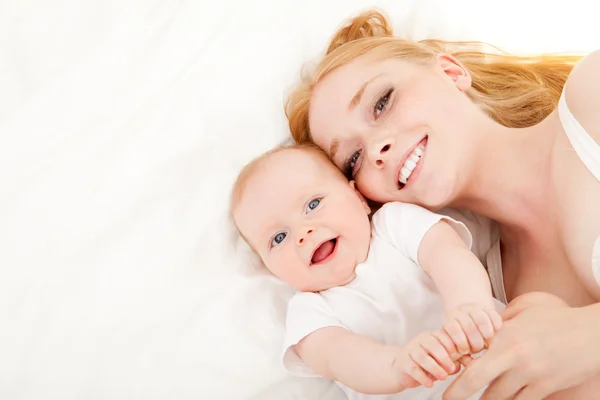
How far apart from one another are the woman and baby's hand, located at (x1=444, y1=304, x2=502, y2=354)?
7cm

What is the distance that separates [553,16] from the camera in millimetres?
1837

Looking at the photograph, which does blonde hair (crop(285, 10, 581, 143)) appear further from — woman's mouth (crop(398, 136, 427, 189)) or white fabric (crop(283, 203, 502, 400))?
white fabric (crop(283, 203, 502, 400))

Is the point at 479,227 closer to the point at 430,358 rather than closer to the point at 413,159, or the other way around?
the point at 413,159

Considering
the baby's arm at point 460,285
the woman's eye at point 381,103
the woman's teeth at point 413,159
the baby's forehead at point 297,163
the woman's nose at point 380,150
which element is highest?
the woman's eye at point 381,103

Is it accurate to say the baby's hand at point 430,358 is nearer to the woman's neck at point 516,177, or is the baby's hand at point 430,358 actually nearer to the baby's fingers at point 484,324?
the baby's fingers at point 484,324

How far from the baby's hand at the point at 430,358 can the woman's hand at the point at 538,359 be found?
0.18 ft

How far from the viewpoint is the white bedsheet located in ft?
4.20

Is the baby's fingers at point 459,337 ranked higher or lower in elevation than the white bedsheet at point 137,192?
lower

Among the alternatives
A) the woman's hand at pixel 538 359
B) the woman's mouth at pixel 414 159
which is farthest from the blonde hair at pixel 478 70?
the woman's hand at pixel 538 359

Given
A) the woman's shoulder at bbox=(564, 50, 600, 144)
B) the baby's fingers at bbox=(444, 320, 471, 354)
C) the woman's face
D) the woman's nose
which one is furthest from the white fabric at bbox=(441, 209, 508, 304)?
the baby's fingers at bbox=(444, 320, 471, 354)

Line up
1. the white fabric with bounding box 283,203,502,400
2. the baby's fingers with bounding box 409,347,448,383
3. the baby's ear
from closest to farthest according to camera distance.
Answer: the baby's fingers with bounding box 409,347,448,383, the white fabric with bounding box 283,203,502,400, the baby's ear

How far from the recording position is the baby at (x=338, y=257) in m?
1.29

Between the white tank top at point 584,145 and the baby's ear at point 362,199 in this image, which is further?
the baby's ear at point 362,199

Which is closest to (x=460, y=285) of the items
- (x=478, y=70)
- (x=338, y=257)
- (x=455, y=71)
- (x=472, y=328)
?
(x=472, y=328)
